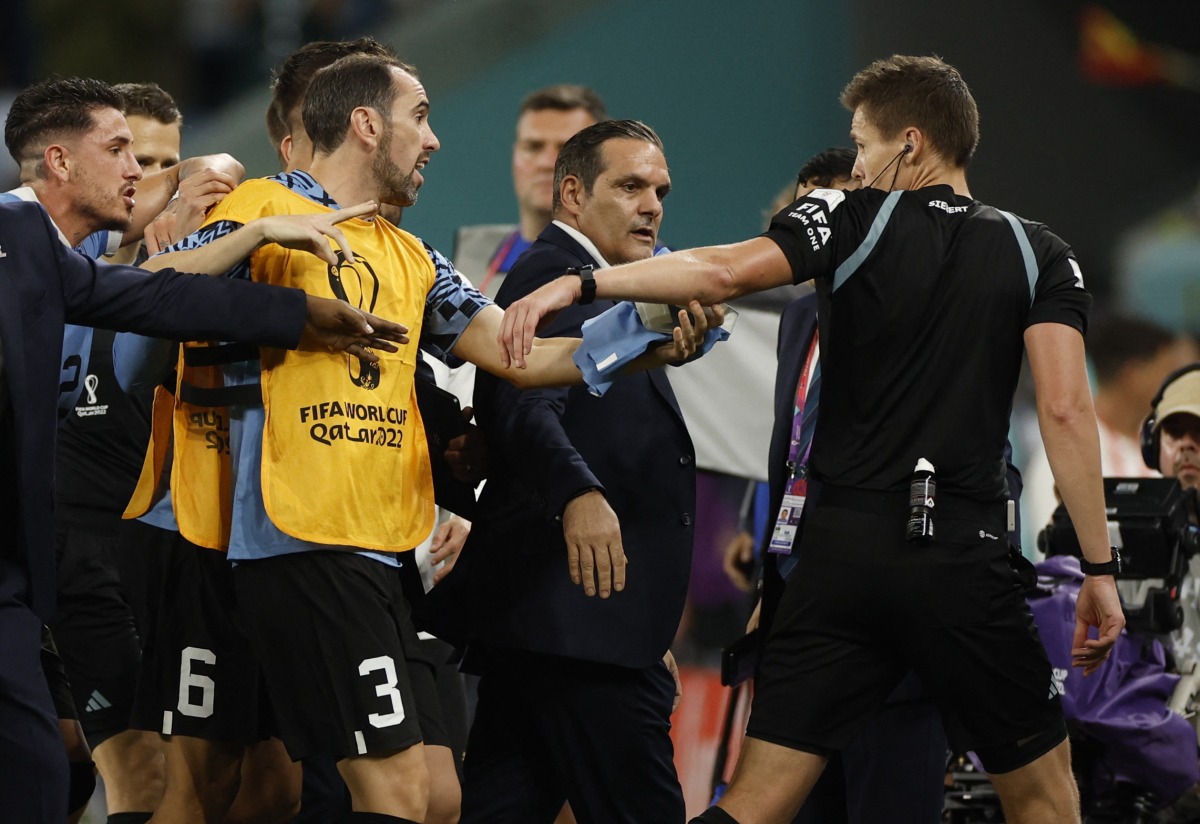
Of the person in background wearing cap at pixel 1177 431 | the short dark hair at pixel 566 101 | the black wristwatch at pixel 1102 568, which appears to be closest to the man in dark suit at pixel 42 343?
the black wristwatch at pixel 1102 568

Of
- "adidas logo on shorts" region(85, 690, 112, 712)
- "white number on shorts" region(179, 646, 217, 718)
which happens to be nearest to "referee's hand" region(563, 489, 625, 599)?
"white number on shorts" region(179, 646, 217, 718)

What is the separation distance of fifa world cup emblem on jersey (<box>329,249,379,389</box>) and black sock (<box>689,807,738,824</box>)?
1139mm

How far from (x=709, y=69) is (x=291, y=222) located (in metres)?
5.49

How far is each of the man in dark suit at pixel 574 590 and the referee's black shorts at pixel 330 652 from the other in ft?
1.68

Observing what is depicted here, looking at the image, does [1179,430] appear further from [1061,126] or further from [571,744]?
[1061,126]

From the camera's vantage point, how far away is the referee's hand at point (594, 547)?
12.5 ft

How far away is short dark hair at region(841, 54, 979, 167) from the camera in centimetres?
377

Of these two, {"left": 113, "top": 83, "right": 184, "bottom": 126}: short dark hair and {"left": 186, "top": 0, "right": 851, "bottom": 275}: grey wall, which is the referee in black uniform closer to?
{"left": 113, "top": 83, "right": 184, "bottom": 126}: short dark hair

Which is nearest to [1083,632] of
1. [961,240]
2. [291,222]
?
[961,240]

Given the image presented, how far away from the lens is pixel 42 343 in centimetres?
323

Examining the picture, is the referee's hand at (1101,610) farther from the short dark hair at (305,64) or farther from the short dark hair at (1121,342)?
the short dark hair at (1121,342)

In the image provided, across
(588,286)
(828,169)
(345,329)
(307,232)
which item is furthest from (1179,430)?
(307,232)

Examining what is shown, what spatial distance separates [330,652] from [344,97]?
4.20ft

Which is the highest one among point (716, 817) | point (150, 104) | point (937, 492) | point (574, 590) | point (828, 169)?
point (150, 104)
